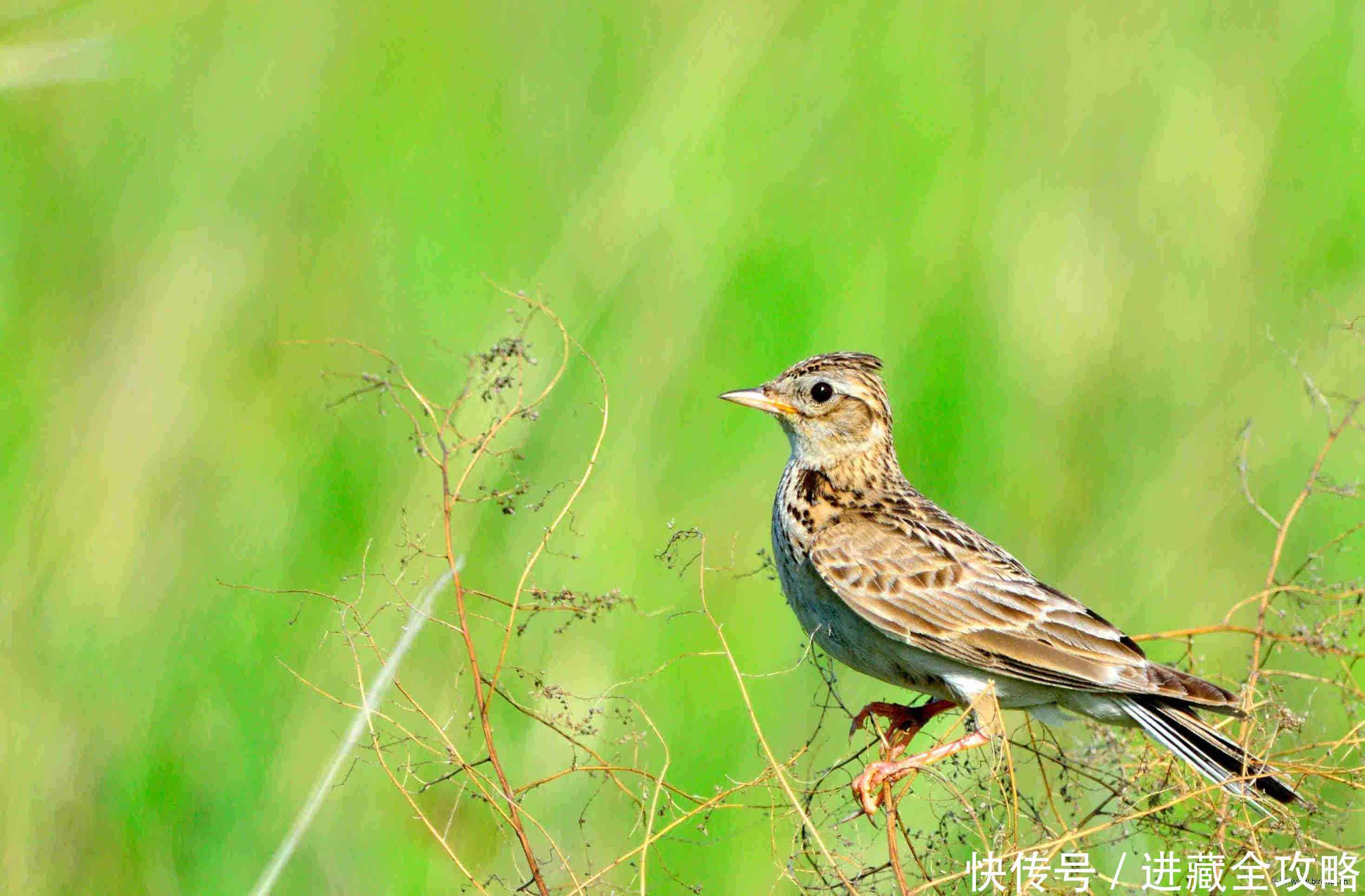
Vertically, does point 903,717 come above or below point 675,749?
above

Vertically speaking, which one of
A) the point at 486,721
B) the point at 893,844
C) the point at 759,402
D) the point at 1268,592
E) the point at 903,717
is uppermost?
the point at 1268,592

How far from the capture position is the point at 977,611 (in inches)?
248

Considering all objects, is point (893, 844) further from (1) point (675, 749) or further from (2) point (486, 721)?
(1) point (675, 749)

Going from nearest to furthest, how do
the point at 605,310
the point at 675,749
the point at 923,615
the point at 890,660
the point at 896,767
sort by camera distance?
the point at 896,767 → the point at 923,615 → the point at 890,660 → the point at 675,749 → the point at 605,310

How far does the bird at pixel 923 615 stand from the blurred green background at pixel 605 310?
1290 millimetres

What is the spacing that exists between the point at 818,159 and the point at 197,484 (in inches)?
193

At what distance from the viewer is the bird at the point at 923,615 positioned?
17.9ft

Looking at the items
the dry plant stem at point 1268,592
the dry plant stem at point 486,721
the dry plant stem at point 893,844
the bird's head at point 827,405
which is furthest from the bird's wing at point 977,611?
the dry plant stem at point 486,721

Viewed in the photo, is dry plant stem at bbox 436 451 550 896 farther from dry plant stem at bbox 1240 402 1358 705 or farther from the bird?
dry plant stem at bbox 1240 402 1358 705

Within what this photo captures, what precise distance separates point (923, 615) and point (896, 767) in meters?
0.93

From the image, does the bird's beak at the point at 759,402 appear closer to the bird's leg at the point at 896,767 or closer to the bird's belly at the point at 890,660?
the bird's belly at the point at 890,660

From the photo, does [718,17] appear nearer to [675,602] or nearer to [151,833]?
[675,602]

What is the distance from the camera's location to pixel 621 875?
23.3ft

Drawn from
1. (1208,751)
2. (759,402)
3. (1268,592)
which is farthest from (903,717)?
(1268,592)
